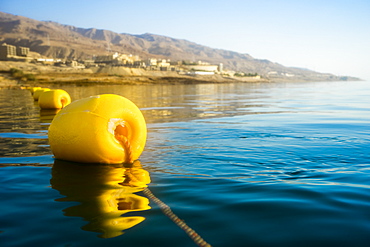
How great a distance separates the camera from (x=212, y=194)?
4.86m

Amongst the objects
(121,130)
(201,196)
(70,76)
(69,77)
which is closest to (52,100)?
(121,130)

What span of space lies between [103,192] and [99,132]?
1.62 m

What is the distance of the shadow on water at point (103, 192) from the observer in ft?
12.8

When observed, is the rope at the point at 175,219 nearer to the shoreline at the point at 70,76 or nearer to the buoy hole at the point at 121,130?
the buoy hole at the point at 121,130

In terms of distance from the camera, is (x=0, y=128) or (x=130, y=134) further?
(x=0, y=128)

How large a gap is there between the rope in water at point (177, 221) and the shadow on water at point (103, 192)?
15cm

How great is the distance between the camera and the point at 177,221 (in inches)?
153

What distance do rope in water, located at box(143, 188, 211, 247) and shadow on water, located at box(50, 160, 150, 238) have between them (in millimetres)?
147

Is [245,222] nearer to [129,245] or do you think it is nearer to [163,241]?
[163,241]

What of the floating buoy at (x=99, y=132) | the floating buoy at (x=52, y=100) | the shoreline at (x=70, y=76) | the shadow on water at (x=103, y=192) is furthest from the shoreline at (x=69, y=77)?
the shadow on water at (x=103, y=192)

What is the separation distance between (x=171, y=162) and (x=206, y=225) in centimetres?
329

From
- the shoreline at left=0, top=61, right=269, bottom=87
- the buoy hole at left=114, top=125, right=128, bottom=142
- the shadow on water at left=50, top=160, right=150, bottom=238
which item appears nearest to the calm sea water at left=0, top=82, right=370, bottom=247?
the shadow on water at left=50, top=160, right=150, bottom=238

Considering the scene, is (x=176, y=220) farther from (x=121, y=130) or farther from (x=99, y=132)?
(x=121, y=130)

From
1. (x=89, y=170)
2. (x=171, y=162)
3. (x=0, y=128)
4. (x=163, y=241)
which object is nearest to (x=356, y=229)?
(x=163, y=241)
